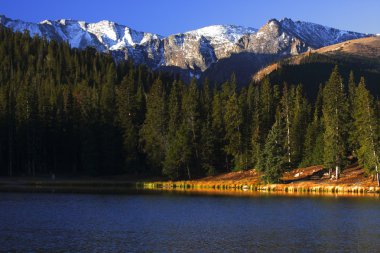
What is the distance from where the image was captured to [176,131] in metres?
105

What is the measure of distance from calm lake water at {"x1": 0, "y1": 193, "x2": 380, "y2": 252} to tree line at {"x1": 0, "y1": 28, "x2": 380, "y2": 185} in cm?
2278

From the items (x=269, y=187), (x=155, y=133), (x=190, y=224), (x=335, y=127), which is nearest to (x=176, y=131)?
(x=155, y=133)

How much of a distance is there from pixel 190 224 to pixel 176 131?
57.3 metres

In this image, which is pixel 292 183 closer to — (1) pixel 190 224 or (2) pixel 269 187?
(2) pixel 269 187

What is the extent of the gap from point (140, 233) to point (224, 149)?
2542 inches

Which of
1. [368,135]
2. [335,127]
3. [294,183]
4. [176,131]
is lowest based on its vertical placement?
[294,183]

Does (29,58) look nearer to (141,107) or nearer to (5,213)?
(141,107)

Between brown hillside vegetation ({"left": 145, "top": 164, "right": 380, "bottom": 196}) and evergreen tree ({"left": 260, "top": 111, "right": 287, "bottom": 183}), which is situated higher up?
evergreen tree ({"left": 260, "top": 111, "right": 287, "bottom": 183})

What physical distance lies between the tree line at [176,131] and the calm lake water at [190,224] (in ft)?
74.7

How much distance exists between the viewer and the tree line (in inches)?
3561

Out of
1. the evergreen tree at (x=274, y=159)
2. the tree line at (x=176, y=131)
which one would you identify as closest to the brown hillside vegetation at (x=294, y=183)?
the evergreen tree at (x=274, y=159)

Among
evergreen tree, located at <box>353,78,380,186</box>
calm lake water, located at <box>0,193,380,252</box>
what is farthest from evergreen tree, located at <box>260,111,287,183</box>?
calm lake water, located at <box>0,193,380,252</box>

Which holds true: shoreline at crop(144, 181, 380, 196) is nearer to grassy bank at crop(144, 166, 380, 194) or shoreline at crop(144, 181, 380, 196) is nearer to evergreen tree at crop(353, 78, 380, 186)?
grassy bank at crop(144, 166, 380, 194)

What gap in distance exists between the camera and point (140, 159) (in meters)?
116
